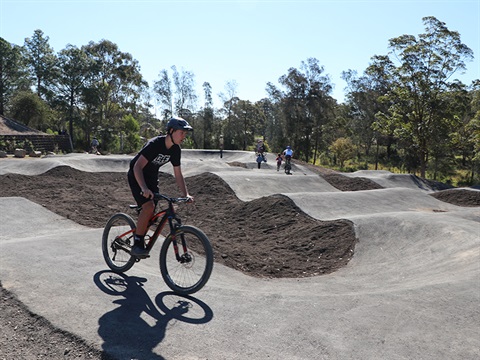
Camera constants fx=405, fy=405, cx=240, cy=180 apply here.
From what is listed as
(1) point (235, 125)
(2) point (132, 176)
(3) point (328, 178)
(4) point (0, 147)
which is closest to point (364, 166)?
(1) point (235, 125)

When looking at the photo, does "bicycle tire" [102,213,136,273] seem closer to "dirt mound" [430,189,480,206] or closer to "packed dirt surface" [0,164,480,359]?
"packed dirt surface" [0,164,480,359]

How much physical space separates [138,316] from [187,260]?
881 millimetres

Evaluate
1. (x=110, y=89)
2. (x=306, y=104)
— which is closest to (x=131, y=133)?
(x=110, y=89)

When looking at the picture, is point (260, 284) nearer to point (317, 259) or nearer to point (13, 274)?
point (317, 259)

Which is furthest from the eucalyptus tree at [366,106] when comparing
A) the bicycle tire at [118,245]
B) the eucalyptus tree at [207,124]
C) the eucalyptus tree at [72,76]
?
the bicycle tire at [118,245]

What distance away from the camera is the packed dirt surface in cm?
365

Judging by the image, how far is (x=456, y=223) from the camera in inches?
375

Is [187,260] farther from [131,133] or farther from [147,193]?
[131,133]

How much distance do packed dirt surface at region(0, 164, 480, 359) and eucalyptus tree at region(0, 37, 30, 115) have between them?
38008mm

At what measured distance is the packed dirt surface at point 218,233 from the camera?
3.65 metres

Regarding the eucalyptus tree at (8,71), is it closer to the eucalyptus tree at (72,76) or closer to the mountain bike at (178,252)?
the eucalyptus tree at (72,76)

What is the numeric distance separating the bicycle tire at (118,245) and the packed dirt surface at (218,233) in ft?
4.43

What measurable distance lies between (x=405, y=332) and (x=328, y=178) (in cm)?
1829

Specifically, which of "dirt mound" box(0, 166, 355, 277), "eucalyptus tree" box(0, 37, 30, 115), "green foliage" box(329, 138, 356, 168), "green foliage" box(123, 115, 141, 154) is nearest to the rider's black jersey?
"dirt mound" box(0, 166, 355, 277)
